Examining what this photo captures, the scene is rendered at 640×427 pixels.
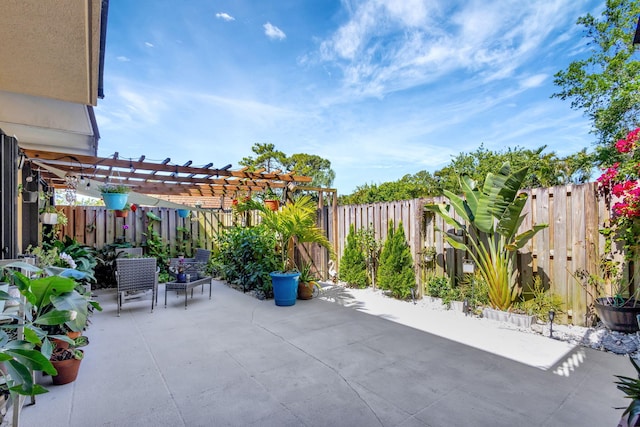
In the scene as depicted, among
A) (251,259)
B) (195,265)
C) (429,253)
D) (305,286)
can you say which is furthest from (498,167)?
(195,265)

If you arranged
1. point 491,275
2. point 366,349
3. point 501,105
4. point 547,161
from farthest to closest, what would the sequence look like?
point 547,161 → point 501,105 → point 491,275 → point 366,349

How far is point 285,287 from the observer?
5.44 metres

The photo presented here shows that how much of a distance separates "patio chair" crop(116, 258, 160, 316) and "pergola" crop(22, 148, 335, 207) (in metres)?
1.92

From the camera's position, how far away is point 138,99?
→ 7977 mm

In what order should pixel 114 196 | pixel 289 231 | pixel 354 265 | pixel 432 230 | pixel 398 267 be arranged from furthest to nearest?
pixel 354 265 → pixel 398 267 → pixel 432 230 → pixel 289 231 → pixel 114 196

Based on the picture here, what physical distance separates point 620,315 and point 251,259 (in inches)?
240

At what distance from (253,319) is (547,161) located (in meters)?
12.9

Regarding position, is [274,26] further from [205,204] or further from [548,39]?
[548,39]

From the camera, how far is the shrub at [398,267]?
5.79 meters

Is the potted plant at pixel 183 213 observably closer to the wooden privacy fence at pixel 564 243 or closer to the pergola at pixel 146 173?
the pergola at pixel 146 173

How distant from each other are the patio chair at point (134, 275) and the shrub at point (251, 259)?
188cm

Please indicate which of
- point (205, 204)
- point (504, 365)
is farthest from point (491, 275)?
point (205, 204)

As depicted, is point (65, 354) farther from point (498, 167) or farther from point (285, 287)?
point (498, 167)

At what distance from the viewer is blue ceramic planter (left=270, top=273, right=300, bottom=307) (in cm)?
542
